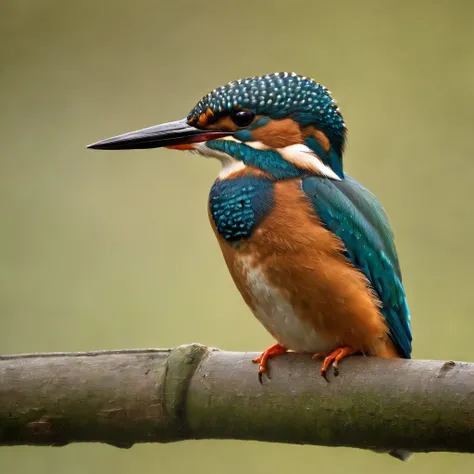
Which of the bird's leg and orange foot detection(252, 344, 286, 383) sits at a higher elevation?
orange foot detection(252, 344, 286, 383)

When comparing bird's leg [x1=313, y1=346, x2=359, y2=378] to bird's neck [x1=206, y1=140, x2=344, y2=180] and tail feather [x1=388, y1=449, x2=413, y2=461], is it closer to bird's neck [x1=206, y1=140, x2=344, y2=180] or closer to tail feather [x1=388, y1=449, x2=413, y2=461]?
tail feather [x1=388, y1=449, x2=413, y2=461]

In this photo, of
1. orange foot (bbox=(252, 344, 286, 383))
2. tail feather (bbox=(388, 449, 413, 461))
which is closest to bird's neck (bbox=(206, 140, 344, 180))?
orange foot (bbox=(252, 344, 286, 383))

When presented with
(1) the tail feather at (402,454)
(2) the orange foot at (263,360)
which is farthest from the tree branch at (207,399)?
(1) the tail feather at (402,454)

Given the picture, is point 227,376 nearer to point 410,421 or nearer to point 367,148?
point 410,421

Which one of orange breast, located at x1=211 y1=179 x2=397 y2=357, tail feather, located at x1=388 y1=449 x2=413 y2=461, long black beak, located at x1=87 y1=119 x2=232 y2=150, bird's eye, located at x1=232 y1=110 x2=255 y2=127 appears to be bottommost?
tail feather, located at x1=388 y1=449 x2=413 y2=461

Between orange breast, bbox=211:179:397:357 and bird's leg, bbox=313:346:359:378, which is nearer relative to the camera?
bird's leg, bbox=313:346:359:378

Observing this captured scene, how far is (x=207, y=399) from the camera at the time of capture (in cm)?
144

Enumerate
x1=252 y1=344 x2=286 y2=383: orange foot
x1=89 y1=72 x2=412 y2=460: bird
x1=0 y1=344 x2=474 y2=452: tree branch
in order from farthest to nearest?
1. x1=89 y1=72 x2=412 y2=460: bird
2. x1=252 y1=344 x2=286 y2=383: orange foot
3. x1=0 y1=344 x2=474 y2=452: tree branch

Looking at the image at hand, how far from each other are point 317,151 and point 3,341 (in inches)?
51.0

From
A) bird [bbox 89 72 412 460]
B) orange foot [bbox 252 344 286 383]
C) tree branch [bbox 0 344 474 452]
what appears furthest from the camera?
bird [bbox 89 72 412 460]

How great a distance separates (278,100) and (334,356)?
0.42 metres

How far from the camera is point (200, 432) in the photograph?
4.71ft

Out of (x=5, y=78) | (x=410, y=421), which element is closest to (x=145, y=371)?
(x=410, y=421)

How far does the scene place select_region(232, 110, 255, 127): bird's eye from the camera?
1559mm
